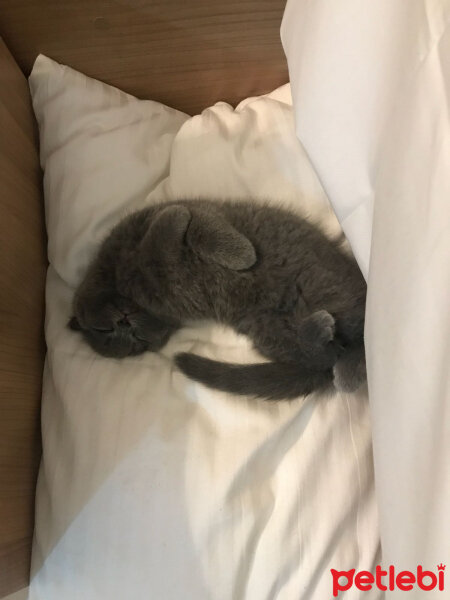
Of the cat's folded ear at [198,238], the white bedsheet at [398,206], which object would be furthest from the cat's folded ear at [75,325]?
the white bedsheet at [398,206]

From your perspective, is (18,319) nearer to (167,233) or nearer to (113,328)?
(113,328)

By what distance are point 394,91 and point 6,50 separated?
787 mm

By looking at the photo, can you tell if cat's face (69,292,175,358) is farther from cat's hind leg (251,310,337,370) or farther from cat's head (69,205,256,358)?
cat's hind leg (251,310,337,370)

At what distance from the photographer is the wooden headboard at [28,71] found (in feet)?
2.91

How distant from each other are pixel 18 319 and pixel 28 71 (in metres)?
0.54

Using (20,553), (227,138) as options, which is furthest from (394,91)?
(20,553)

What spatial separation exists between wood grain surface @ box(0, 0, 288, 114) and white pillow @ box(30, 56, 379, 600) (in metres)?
0.06

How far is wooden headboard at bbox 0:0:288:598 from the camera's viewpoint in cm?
89

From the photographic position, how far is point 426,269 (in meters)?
0.53

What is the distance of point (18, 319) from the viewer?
0.94 meters

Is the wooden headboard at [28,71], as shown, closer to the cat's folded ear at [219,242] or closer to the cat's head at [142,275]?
the cat's head at [142,275]

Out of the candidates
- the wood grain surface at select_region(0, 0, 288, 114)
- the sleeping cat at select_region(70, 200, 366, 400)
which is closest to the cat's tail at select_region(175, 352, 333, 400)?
the sleeping cat at select_region(70, 200, 366, 400)

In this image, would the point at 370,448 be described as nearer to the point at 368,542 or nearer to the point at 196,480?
Answer: the point at 368,542

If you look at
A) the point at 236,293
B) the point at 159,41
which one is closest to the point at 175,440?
the point at 236,293
